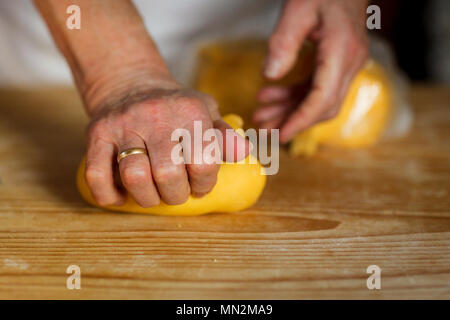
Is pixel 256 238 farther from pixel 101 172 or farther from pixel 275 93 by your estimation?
pixel 275 93

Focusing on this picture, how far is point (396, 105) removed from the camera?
1234 mm

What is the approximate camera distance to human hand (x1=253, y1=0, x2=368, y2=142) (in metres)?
0.93

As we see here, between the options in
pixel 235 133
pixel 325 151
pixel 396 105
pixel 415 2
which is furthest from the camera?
pixel 415 2

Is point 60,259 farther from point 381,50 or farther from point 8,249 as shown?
point 381,50

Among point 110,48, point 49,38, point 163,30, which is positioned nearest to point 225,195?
point 110,48

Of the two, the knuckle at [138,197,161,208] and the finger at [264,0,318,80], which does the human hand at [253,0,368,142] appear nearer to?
the finger at [264,0,318,80]

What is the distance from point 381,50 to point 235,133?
76 centimetres

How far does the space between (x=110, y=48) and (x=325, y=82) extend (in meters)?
0.41

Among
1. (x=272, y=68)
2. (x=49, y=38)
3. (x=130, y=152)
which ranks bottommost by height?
(x=130, y=152)

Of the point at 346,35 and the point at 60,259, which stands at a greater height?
the point at 346,35

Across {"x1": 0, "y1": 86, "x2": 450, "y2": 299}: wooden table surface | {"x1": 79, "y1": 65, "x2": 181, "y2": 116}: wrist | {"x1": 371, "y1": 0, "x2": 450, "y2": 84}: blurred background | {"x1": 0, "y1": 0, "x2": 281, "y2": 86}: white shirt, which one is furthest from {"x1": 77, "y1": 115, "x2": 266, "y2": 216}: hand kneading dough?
{"x1": 371, "y1": 0, "x2": 450, "y2": 84}: blurred background

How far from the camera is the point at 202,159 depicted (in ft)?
2.19

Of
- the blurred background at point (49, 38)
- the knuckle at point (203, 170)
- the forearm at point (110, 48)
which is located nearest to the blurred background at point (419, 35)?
the blurred background at point (49, 38)

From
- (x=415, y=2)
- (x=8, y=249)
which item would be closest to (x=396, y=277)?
(x=8, y=249)
